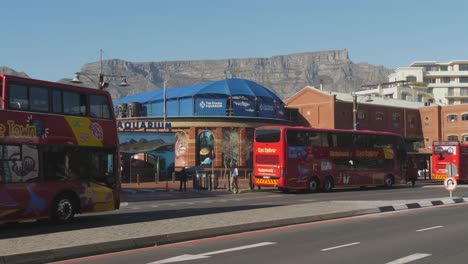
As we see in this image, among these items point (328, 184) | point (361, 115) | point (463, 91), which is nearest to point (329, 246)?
point (328, 184)

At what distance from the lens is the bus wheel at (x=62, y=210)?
14938 mm

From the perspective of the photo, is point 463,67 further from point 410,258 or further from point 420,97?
point 410,258

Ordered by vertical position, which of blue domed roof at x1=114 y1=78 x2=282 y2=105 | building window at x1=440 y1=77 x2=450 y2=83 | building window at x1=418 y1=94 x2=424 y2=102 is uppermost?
building window at x1=440 y1=77 x2=450 y2=83

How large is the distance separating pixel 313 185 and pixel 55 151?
20759mm

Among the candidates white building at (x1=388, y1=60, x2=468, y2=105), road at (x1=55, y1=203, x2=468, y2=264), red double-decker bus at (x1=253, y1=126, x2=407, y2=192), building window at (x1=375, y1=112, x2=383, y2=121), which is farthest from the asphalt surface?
white building at (x1=388, y1=60, x2=468, y2=105)

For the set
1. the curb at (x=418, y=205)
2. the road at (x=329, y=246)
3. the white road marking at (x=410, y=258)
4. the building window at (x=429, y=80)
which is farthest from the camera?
the building window at (x=429, y=80)

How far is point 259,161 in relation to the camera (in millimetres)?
33125

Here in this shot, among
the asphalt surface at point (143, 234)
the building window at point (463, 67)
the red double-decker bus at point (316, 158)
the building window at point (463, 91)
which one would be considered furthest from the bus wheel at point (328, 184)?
the building window at point (463, 67)

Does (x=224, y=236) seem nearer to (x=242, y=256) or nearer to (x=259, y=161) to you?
(x=242, y=256)

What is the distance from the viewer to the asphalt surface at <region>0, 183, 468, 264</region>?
398 inches

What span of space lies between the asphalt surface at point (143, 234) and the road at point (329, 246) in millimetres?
382

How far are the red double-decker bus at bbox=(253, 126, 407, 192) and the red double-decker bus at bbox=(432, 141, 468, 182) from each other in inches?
426

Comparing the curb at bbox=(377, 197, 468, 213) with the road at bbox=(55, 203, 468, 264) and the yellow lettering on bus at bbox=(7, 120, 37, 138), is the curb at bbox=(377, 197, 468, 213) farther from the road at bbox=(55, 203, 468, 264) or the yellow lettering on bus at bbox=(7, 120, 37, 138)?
the yellow lettering on bus at bbox=(7, 120, 37, 138)

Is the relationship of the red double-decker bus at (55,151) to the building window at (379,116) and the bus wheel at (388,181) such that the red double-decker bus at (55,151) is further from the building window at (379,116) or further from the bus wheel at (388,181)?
the building window at (379,116)
